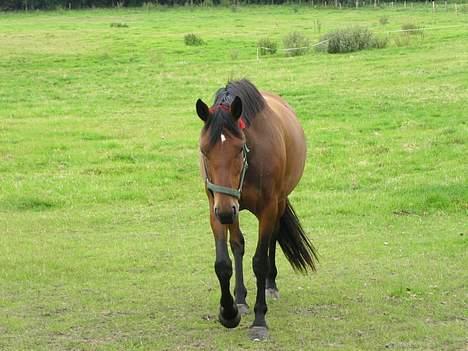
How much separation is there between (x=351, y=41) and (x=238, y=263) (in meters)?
30.6

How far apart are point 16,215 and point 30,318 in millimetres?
5984

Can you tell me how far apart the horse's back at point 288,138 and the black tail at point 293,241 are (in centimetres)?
36

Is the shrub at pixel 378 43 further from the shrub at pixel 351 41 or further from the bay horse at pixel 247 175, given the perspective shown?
the bay horse at pixel 247 175

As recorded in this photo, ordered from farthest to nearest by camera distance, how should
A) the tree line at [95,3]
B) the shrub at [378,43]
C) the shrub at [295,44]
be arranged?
the tree line at [95,3] < the shrub at [295,44] < the shrub at [378,43]

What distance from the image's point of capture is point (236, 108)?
21.9 ft

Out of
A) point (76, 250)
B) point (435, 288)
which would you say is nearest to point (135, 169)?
point (76, 250)

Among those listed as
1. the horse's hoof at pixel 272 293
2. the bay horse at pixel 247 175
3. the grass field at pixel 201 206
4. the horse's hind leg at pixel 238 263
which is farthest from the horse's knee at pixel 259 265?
the horse's hoof at pixel 272 293

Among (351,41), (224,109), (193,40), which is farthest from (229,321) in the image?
(193,40)

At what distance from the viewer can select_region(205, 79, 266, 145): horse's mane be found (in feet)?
21.6

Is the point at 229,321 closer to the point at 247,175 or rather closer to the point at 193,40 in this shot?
the point at 247,175

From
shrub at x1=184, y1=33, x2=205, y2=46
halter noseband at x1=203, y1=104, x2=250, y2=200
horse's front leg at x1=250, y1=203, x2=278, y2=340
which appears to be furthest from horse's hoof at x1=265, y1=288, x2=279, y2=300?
shrub at x1=184, y1=33, x2=205, y2=46

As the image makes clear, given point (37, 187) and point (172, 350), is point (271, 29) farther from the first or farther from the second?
point (172, 350)

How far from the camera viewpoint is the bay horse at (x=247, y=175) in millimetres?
6559

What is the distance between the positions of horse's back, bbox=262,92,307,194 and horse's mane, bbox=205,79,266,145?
0.61ft
